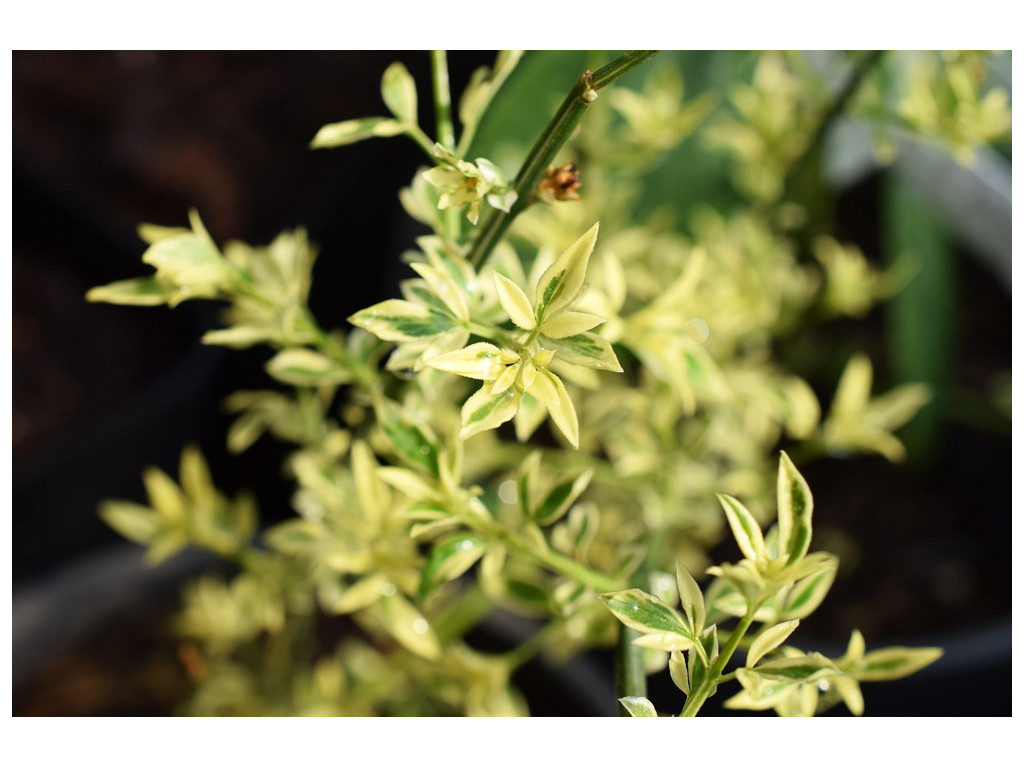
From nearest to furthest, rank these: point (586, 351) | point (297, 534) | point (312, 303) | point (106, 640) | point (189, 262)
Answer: point (586, 351), point (189, 262), point (297, 534), point (106, 640), point (312, 303)

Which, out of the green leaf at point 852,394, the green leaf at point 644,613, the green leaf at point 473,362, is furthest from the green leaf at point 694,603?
the green leaf at point 852,394

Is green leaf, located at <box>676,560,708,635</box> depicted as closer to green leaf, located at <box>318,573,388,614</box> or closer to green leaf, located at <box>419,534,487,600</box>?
green leaf, located at <box>419,534,487,600</box>

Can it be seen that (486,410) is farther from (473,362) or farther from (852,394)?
(852,394)

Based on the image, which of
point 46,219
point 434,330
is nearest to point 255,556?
point 434,330

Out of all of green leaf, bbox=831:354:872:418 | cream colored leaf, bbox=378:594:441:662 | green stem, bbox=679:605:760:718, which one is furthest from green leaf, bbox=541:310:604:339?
green leaf, bbox=831:354:872:418

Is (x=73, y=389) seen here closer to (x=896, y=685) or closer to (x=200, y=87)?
(x=200, y=87)

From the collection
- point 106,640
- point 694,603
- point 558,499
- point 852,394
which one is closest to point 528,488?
point 558,499
